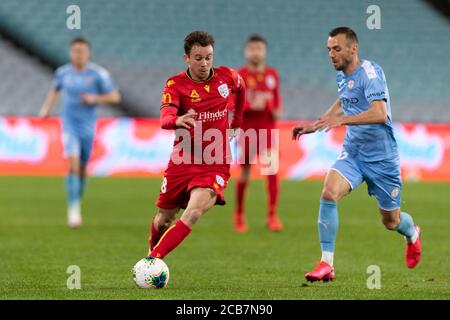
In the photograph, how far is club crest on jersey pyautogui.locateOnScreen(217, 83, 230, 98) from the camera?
7387mm

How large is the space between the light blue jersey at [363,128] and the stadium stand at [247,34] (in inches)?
673

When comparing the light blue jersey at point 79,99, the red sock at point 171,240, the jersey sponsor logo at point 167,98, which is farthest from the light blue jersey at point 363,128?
the light blue jersey at point 79,99

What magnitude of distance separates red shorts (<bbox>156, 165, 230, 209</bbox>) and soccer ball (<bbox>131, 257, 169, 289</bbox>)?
28.5 inches

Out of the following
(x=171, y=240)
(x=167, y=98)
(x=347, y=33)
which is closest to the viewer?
(x=171, y=240)

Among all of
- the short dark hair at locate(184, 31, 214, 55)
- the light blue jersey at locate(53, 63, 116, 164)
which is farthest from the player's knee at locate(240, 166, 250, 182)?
the short dark hair at locate(184, 31, 214, 55)

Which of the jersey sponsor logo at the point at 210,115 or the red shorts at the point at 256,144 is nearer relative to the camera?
the jersey sponsor logo at the point at 210,115

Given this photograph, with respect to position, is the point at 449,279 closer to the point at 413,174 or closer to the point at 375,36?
the point at 413,174

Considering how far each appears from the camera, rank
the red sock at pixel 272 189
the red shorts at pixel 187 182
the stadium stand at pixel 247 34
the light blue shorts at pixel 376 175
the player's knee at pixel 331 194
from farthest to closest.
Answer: the stadium stand at pixel 247 34
the red sock at pixel 272 189
the light blue shorts at pixel 376 175
the player's knee at pixel 331 194
the red shorts at pixel 187 182

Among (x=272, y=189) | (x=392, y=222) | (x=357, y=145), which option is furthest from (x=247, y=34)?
(x=357, y=145)

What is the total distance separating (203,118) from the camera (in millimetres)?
7309

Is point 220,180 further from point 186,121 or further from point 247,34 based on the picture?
point 247,34

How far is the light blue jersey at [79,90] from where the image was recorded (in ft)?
41.7

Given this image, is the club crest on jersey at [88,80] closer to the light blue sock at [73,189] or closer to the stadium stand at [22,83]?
the light blue sock at [73,189]

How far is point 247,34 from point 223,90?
18.3 metres
